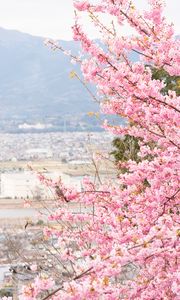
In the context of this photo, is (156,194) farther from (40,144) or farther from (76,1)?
(40,144)

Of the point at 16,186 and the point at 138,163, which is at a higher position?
the point at 138,163

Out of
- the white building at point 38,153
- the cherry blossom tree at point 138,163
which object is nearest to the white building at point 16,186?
the white building at point 38,153

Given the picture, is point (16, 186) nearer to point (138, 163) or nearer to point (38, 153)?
point (38, 153)

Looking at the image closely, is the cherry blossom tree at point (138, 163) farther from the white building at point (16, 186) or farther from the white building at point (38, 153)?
the white building at point (38, 153)

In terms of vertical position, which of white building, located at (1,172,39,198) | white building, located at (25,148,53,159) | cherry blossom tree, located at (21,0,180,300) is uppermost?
cherry blossom tree, located at (21,0,180,300)

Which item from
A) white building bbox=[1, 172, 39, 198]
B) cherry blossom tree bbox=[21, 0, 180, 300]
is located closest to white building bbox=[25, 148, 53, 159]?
white building bbox=[1, 172, 39, 198]

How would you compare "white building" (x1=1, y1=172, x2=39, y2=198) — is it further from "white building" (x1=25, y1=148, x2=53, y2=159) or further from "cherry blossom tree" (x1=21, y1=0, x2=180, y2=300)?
"cherry blossom tree" (x1=21, y1=0, x2=180, y2=300)

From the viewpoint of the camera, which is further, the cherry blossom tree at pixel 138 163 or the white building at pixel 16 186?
the white building at pixel 16 186

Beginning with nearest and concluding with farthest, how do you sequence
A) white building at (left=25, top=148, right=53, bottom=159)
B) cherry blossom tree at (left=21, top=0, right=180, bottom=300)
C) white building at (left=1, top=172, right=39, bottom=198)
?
cherry blossom tree at (left=21, top=0, right=180, bottom=300) < white building at (left=1, top=172, right=39, bottom=198) < white building at (left=25, top=148, right=53, bottom=159)

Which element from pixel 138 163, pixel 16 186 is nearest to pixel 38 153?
pixel 16 186

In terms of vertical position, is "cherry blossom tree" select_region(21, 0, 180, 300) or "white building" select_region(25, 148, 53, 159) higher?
"cherry blossom tree" select_region(21, 0, 180, 300)

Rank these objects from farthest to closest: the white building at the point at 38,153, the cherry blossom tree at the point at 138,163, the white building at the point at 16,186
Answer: the white building at the point at 38,153, the white building at the point at 16,186, the cherry blossom tree at the point at 138,163

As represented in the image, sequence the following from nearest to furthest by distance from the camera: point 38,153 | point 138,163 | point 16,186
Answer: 1. point 138,163
2. point 16,186
3. point 38,153

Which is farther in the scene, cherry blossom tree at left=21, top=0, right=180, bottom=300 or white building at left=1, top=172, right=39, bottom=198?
white building at left=1, top=172, right=39, bottom=198
